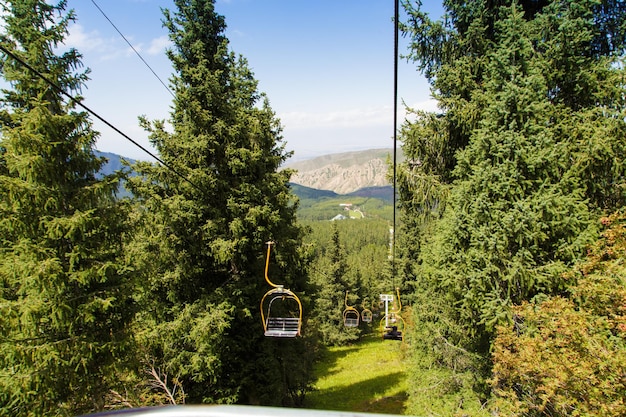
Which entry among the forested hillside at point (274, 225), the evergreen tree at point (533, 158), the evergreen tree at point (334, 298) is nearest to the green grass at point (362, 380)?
the evergreen tree at point (334, 298)

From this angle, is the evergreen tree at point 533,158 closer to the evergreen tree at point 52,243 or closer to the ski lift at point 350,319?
the evergreen tree at point 52,243

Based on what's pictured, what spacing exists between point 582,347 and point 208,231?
29.1 ft

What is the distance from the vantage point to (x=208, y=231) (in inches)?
406

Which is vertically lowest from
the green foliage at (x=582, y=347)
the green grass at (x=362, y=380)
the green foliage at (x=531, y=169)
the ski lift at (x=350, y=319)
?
the green grass at (x=362, y=380)

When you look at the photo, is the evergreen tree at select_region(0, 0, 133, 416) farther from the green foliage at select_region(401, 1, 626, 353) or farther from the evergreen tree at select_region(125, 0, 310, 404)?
the green foliage at select_region(401, 1, 626, 353)

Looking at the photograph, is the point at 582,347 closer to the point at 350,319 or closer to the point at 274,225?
the point at 274,225

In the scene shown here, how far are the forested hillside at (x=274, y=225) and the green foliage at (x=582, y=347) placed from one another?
0.14ft

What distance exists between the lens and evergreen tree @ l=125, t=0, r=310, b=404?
31.9ft

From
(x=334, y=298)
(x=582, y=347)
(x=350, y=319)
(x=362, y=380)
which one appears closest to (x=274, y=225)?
(x=582, y=347)

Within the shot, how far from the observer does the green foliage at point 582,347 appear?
15.7ft

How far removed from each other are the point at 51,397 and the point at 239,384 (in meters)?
4.98

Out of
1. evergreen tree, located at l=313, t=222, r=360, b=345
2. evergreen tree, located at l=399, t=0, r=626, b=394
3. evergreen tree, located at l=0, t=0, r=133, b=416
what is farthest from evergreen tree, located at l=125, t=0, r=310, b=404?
evergreen tree, located at l=313, t=222, r=360, b=345

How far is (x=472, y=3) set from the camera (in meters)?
8.98

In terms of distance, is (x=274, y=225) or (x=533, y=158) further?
(x=274, y=225)
